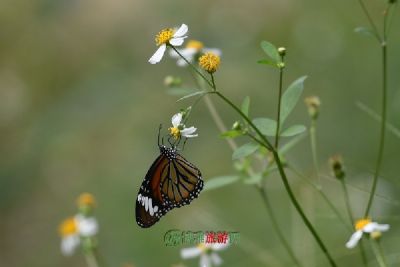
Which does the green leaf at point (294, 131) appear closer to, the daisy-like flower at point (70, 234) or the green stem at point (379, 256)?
the green stem at point (379, 256)

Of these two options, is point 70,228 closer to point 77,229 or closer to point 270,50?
point 77,229

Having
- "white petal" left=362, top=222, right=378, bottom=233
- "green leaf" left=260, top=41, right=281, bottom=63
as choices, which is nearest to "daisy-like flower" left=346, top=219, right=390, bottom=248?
"white petal" left=362, top=222, right=378, bottom=233

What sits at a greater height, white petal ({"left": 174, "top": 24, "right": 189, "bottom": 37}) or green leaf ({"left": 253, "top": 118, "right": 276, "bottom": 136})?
white petal ({"left": 174, "top": 24, "right": 189, "bottom": 37})

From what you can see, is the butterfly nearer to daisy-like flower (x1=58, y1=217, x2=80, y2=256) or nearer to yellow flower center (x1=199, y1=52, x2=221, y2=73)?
yellow flower center (x1=199, y1=52, x2=221, y2=73)

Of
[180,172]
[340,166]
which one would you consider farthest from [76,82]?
[340,166]

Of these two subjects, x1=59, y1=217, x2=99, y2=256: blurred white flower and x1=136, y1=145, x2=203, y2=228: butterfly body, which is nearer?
x1=136, y1=145, x2=203, y2=228: butterfly body

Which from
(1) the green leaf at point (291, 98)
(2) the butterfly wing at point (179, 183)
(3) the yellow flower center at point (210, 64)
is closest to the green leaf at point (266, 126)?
(1) the green leaf at point (291, 98)
